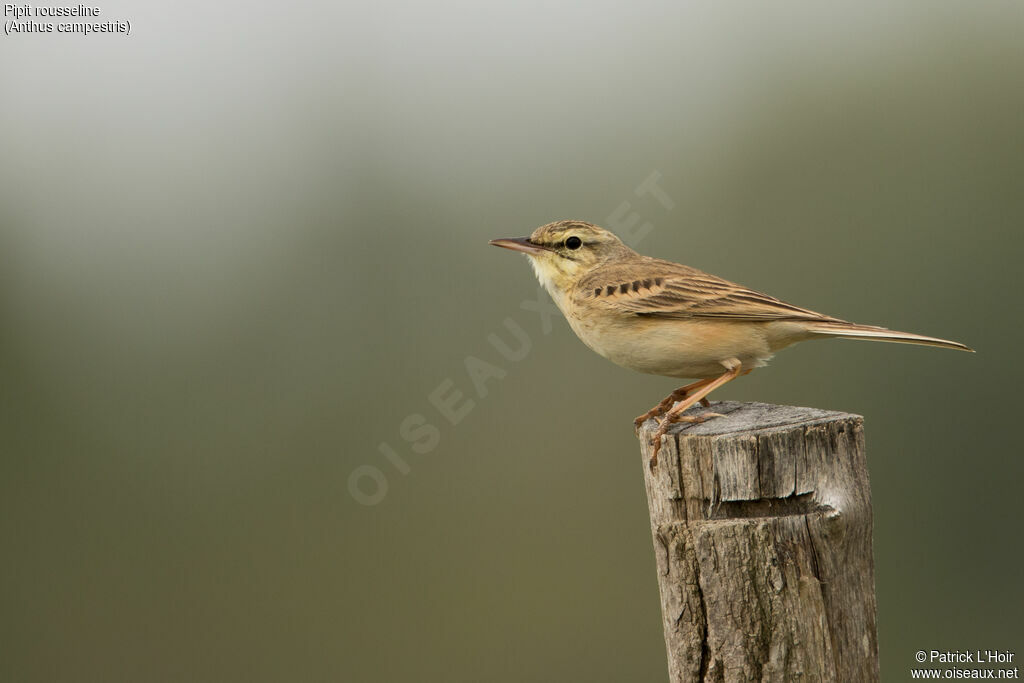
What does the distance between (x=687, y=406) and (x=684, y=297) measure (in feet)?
3.36

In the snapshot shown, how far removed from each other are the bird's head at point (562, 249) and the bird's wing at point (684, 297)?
2.07ft

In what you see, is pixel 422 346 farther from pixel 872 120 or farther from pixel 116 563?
pixel 872 120

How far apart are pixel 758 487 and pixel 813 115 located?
41.0ft

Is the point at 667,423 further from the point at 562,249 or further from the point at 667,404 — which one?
the point at 562,249

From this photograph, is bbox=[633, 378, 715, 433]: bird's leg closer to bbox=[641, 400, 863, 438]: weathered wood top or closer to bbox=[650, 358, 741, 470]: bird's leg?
bbox=[650, 358, 741, 470]: bird's leg

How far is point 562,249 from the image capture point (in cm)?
851

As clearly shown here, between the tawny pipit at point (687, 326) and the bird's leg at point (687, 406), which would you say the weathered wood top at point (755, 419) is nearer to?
the bird's leg at point (687, 406)

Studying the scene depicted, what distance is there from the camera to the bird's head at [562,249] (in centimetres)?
845

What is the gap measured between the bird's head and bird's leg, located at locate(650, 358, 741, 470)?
1.72 metres

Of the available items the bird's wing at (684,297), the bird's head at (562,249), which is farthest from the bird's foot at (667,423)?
the bird's head at (562,249)

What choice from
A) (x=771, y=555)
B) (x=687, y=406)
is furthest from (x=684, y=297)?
(x=771, y=555)

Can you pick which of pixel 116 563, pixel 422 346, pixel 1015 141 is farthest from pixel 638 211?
pixel 116 563

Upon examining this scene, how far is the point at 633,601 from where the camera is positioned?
1328 centimetres

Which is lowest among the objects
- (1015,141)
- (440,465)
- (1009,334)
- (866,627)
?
(866,627)
